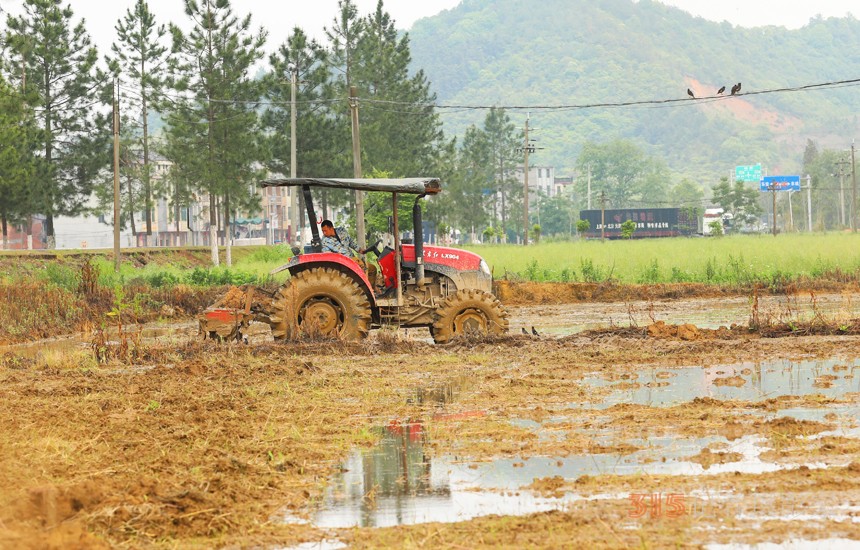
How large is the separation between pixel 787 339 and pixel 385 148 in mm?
55893

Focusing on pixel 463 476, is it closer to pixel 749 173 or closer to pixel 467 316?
pixel 467 316

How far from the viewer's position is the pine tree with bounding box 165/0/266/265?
60344mm

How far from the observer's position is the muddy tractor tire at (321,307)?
17.9 m

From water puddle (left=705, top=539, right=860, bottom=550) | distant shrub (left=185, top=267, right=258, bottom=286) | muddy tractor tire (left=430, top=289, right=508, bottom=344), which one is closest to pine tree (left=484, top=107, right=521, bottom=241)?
distant shrub (left=185, top=267, right=258, bottom=286)

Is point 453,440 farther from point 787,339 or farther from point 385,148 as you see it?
point 385,148

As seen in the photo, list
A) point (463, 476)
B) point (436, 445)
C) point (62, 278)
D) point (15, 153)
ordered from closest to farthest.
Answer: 1. point (463, 476)
2. point (436, 445)
3. point (62, 278)
4. point (15, 153)

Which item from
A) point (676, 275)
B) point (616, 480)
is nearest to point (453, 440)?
point (616, 480)

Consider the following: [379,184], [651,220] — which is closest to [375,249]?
[379,184]

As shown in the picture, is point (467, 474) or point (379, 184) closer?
point (467, 474)

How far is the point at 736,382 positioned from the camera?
44.2 feet

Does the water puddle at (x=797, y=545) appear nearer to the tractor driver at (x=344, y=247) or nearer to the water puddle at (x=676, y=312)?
the tractor driver at (x=344, y=247)

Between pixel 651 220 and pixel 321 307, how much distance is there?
10839 centimetres

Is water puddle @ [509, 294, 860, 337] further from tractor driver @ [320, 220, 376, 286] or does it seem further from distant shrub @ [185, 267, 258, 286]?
distant shrub @ [185, 267, 258, 286]

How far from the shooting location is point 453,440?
10.4 metres
